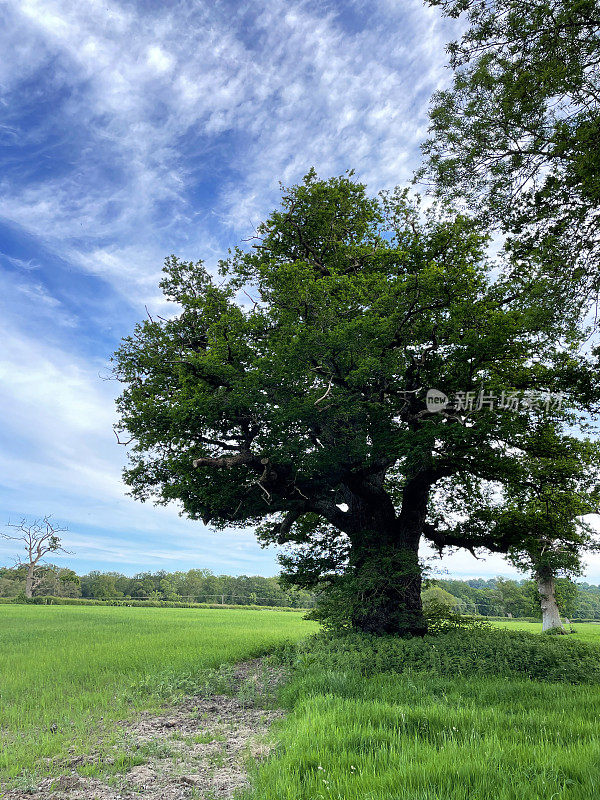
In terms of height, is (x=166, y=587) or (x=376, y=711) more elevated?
(x=376, y=711)

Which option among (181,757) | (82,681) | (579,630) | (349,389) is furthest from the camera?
(579,630)

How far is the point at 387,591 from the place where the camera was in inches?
577

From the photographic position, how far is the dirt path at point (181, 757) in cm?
486

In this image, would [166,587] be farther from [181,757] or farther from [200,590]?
[181,757]

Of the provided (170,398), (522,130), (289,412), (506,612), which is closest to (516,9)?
(522,130)

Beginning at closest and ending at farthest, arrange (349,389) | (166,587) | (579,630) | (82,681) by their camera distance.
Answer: (82,681), (349,389), (579,630), (166,587)

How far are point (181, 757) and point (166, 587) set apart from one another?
329ft

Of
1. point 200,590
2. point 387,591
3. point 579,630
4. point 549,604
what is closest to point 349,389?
point 387,591

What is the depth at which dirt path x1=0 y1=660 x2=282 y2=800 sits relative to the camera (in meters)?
4.86

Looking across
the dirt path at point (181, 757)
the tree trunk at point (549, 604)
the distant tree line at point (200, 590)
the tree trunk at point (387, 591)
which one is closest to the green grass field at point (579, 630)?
the tree trunk at point (549, 604)

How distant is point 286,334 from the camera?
1383 centimetres

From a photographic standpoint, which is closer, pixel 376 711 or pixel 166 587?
pixel 376 711

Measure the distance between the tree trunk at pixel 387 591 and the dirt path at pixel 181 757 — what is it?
6.03 m

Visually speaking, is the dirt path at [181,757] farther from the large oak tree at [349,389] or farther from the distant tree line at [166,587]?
the distant tree line at [166,587]
